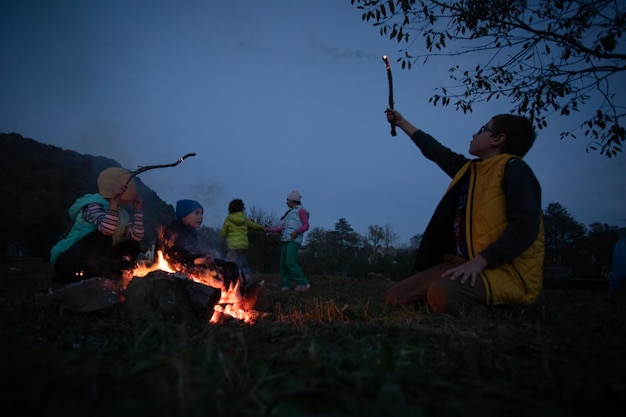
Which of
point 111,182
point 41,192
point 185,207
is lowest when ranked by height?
point 185,207

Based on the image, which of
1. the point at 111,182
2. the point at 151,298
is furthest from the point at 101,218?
the point at 151,298

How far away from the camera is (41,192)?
19.4 meters

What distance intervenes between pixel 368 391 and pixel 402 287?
2.85 m

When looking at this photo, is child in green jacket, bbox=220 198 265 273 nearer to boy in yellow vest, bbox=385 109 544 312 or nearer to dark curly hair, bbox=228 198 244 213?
dark curly hair, bbox=228 198 244 213

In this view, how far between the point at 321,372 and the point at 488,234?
2.55 metres

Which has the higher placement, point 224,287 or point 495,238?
point 495,238

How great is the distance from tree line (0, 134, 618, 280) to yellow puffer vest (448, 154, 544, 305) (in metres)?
10.6

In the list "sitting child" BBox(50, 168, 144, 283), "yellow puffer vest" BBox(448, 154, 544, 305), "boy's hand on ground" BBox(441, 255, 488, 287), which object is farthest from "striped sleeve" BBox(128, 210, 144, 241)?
"yellow puffer vest" BBox(448, 154, 544, 305)

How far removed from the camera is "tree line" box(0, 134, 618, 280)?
51.9 feet

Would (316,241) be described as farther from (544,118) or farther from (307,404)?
(307,404)

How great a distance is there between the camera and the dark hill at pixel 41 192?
16500 mm

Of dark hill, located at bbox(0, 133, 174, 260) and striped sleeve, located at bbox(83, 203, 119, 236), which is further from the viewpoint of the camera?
dark hill, located at bbox(0, 133, 174, 260)

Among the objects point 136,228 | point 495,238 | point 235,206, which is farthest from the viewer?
point 235,206

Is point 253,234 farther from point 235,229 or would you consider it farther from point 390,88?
point 390,88
